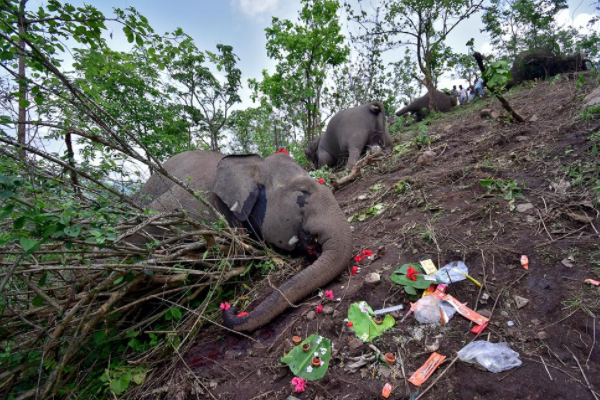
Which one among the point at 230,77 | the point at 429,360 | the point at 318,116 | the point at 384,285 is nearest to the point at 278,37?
the point at 230,77

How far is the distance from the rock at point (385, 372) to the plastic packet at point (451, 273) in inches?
32.7

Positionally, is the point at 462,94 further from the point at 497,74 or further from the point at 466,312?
the point at 466,312

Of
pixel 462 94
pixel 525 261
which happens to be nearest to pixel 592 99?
pixel 525 261

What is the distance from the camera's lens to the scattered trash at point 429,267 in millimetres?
2545

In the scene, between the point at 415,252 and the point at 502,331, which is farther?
the point at 415,252

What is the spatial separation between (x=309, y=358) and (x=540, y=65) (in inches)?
636

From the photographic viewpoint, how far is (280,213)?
349cm

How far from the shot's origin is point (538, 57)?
12.8 metres

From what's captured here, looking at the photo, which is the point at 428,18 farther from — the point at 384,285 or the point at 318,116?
the point at 384,285

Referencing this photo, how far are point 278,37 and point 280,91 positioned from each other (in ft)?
6.22

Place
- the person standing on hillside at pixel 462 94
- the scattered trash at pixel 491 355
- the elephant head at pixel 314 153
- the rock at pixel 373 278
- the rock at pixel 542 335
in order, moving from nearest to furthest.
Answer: the scattered trash at pixel 491 355, the rock at pixel 542 335, the rock at pixel 373 278, the elephant head at pixel 314 153, the person standing on hillside at pixel 462 94

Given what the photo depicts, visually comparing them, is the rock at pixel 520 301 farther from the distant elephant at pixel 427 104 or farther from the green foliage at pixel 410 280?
the distant elephant at pixel 427 104

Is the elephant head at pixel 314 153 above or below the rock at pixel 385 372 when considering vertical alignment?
above

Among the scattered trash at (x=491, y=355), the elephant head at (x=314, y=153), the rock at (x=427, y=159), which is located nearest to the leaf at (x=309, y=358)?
the scattered trash at (x=491, y=355)
